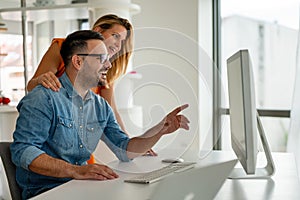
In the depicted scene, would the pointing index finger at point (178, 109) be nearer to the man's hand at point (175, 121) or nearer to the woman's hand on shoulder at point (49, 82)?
the man's hand at point (175, 121)

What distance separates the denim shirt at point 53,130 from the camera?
4.92ft

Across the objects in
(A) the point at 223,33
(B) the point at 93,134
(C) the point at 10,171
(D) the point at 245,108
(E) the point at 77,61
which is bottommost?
(C) the point at 10,171

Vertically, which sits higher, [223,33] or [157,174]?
[223,33]

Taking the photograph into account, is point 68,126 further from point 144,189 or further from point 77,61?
point 144,189

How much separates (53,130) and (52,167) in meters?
0.18

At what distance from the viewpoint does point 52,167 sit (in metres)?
1.45

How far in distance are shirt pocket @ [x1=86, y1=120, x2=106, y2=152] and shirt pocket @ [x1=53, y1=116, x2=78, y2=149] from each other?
45 mm

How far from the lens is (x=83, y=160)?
5.62ft

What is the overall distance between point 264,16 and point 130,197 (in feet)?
9.67

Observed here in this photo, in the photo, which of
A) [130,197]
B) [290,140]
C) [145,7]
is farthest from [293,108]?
[130,197]

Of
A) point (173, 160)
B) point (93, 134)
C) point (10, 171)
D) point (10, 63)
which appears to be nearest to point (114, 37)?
point (93, 134)

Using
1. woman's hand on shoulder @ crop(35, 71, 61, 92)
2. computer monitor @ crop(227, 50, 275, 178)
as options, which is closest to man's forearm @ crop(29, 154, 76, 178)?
woman's hand on shoulder @ crop(35, 71, 61, 92)

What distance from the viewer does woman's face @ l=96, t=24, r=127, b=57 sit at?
171 cm

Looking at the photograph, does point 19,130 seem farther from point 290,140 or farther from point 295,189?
point 290,140
